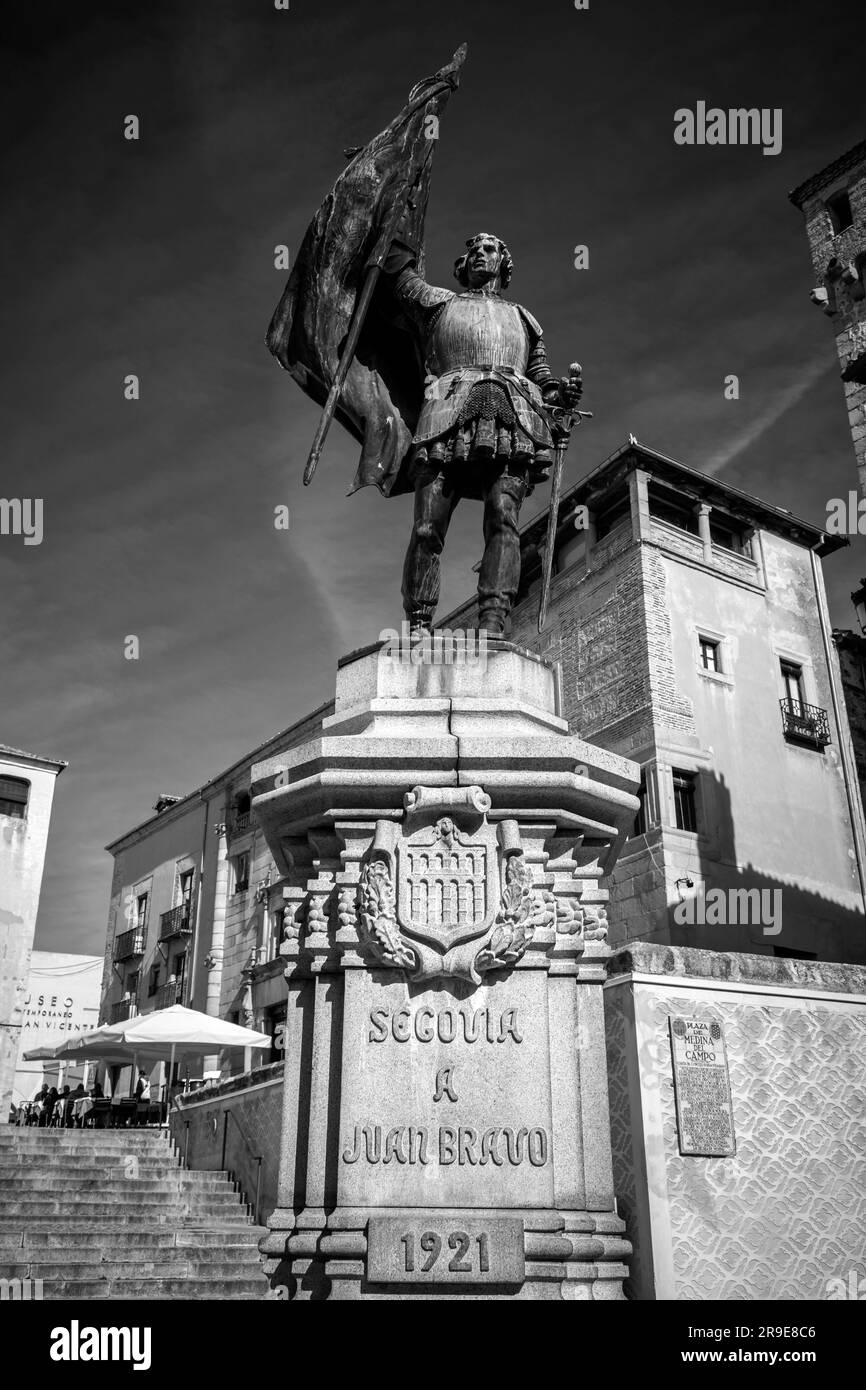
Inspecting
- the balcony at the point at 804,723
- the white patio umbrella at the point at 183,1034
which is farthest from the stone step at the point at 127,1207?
the balcony at the point at 804,723

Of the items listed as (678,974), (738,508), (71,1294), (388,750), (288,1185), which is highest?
(738,508)

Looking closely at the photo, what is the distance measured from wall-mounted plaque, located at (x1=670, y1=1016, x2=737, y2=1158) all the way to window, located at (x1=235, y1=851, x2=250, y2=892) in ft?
91.9

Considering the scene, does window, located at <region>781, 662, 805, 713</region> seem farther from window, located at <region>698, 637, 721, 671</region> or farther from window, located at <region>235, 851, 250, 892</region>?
window, located at <region>235, 851, 250, 892</region>

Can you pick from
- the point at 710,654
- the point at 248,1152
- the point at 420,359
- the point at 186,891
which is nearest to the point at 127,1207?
the point at 248,1152

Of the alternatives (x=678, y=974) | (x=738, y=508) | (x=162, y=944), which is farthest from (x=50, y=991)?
(x=678, y=974)

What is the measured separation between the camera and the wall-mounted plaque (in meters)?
6.12

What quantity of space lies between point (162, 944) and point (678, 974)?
108 ft

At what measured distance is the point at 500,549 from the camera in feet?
18.6

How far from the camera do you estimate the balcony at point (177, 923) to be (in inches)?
1383

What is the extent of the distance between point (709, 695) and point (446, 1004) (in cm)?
2189

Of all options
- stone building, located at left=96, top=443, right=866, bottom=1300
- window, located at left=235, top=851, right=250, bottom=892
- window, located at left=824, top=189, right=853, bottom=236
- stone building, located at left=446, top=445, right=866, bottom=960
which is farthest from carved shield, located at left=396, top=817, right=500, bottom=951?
window, located at left=235, top=851, right=250, bottom=892

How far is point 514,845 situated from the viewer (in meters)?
4.58

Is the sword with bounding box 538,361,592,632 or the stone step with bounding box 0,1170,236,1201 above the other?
the sword with bounding box 538,361,592,632
